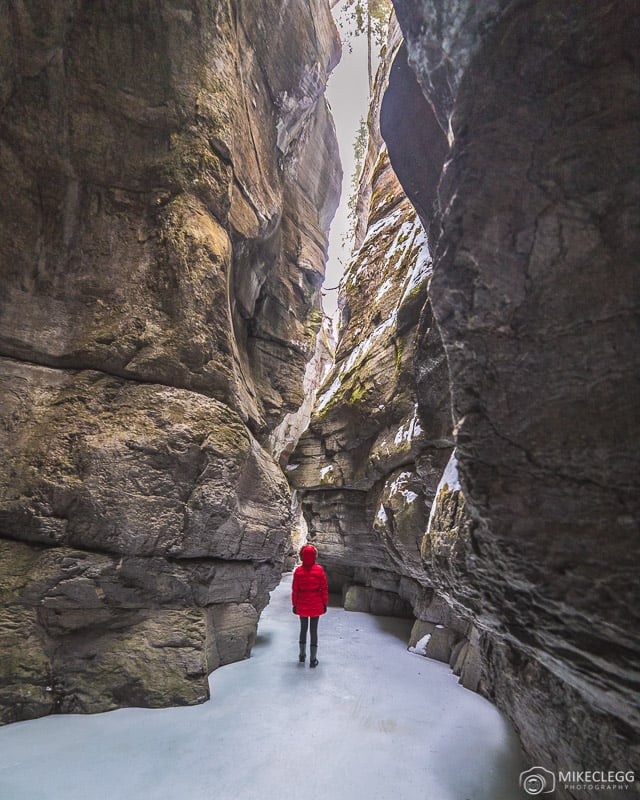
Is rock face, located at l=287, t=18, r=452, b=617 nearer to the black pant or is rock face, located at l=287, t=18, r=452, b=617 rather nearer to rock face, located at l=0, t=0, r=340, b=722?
the black pant

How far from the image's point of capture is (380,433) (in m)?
9.24

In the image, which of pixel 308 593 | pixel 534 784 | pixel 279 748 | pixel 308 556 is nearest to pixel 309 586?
pixel 308 593

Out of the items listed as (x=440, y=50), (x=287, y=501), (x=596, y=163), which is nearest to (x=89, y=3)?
(x=440, y=50)

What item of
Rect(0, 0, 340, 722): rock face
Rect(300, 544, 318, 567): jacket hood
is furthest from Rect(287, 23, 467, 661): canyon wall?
Rect(0, 0, 340, 722): rock face

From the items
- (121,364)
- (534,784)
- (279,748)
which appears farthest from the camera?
(121,364)

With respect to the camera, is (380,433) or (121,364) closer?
(121,364)

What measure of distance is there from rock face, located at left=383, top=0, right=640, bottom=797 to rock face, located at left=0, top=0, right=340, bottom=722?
144 inches

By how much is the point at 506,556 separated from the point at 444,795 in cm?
223

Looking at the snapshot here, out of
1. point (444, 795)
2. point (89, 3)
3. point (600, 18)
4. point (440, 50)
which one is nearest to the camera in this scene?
point (600, 18)

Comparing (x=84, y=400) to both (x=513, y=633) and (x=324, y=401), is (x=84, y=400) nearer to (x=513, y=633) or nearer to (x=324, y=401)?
(x=513, y=633)

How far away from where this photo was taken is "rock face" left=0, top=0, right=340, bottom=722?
4164 mm

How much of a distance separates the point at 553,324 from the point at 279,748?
4163mm

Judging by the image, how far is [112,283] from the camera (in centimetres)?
516

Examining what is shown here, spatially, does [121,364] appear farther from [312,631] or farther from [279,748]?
[312,631]
